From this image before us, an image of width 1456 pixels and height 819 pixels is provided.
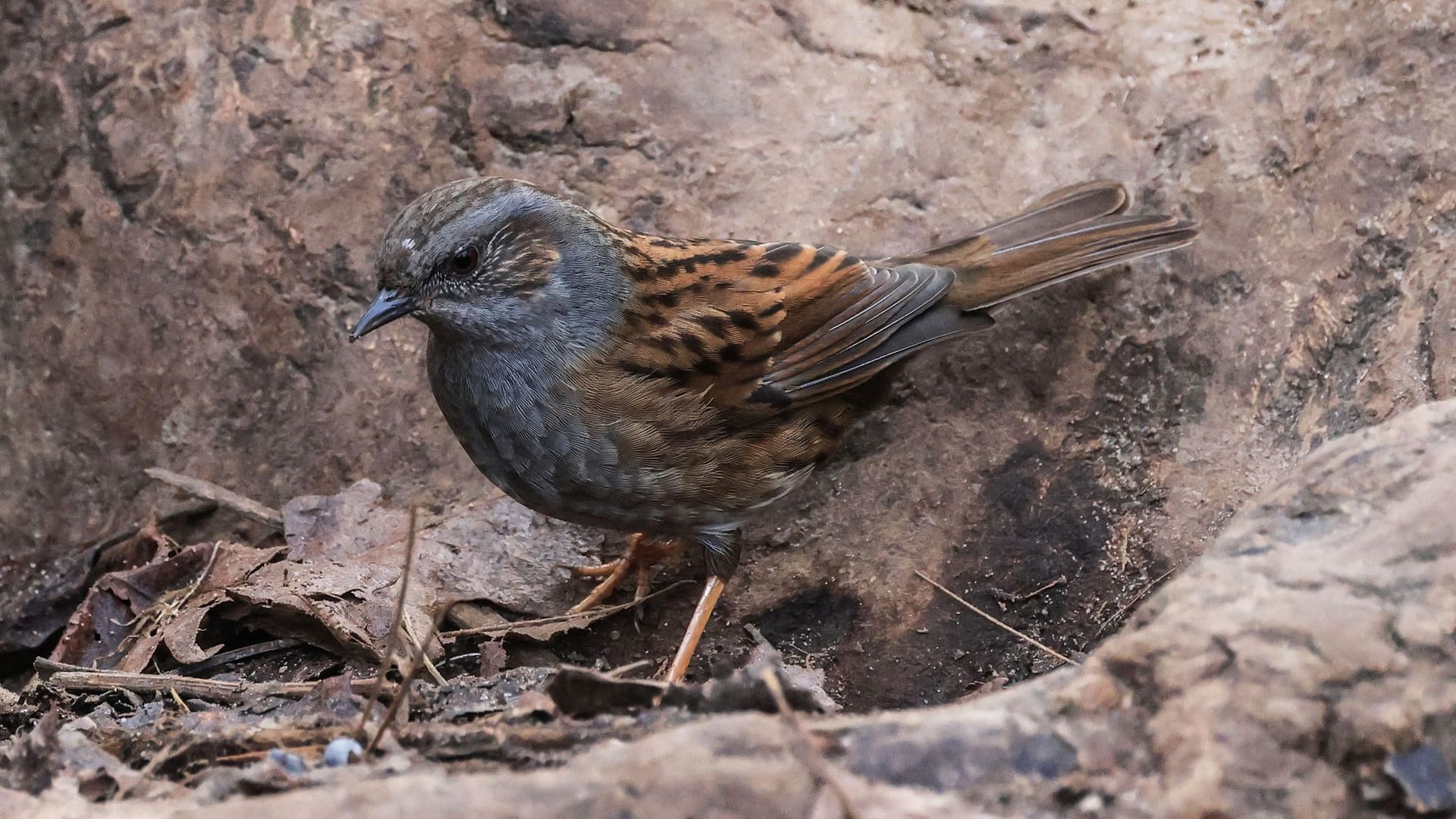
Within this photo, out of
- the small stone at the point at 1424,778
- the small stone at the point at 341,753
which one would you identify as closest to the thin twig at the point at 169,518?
the small stone at the point at 341,753

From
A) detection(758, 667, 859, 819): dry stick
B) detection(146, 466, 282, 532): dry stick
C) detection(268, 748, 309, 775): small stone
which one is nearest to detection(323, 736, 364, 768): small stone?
detection(268, 748, 309, 775): small stone

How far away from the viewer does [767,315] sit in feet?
16.4

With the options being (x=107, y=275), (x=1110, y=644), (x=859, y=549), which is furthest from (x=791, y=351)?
(x=107, y=275)

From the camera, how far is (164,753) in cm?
307

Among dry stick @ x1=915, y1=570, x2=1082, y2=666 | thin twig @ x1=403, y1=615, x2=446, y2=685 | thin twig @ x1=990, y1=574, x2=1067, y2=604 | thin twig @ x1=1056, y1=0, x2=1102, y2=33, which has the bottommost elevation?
thin twig @ x1=403, y1=615, x2=446, y2=685

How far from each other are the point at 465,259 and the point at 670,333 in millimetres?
847

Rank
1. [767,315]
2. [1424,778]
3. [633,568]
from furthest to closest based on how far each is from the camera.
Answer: [633,568]
[767,315]
[1424,778]

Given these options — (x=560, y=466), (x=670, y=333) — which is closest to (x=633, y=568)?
(x=560, y=466)

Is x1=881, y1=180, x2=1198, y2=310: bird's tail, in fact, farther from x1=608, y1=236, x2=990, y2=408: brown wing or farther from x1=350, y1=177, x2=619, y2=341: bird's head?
x1=350, y1=177, x2=619, y2=341: bird's head

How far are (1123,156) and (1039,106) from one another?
0.46 m

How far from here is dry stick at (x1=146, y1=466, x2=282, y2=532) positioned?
5.41 m

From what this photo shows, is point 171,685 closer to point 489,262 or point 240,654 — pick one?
point 240,654

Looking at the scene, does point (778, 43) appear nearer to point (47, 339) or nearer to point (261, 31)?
point (261, 31)

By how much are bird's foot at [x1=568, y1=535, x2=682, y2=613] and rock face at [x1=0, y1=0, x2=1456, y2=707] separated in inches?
8.4
